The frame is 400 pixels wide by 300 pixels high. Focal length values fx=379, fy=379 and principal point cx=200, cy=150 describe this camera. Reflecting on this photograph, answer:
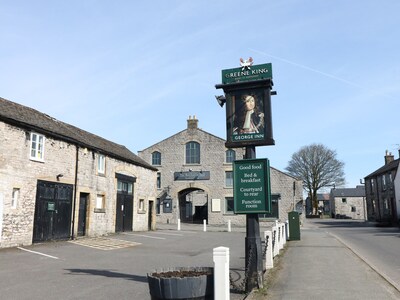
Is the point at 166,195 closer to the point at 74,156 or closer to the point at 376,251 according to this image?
the point at 74,156

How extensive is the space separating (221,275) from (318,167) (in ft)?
205

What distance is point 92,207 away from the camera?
20.6m

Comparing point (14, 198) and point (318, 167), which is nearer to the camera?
point (14, 198)

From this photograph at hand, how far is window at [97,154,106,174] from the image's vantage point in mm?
21641

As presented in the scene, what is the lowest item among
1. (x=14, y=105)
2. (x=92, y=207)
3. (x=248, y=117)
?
(x=92, y=207)

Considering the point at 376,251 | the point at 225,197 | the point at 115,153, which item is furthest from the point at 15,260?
the point at 225,197

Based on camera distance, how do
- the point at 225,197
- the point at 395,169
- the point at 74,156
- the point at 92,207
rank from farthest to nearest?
the point at 395,169 < the point at 225,197 < the point at 92,207 < the point at 74,156

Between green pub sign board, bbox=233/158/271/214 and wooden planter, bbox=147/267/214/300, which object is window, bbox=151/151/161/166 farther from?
wooden planter, bbox=147/267/214/300

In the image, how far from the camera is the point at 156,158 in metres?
40.8

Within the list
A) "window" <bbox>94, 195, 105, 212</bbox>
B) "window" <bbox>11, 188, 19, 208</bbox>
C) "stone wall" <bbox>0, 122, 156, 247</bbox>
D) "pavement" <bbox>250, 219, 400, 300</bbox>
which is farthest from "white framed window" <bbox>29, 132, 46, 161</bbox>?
"pavement" <bbox>250, 219, 400, 300</bbox>

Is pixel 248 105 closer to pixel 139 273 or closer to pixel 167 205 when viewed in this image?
pixel 139 273

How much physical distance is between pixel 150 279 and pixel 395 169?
4592cm

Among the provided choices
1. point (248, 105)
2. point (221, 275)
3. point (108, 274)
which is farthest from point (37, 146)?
point (221, 275)

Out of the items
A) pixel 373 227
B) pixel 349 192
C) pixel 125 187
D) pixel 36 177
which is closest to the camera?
pixel 36 177
